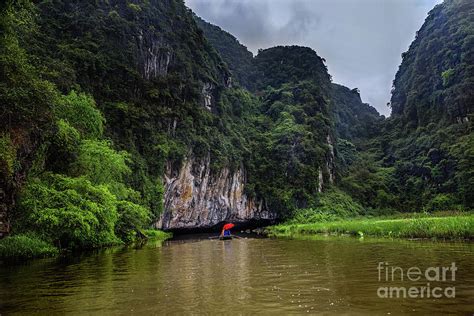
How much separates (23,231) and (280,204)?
43184 mm

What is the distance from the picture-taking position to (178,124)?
4600cm

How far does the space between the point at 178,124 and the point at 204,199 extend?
395 inches

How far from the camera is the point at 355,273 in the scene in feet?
36.5

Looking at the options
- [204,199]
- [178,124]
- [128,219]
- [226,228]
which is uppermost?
[178,124]

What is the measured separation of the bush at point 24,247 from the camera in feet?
52.4

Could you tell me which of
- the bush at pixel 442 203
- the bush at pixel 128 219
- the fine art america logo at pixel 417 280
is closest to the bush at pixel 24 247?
the bush at pixel 128 219

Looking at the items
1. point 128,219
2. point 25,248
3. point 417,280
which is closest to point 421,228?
point 417,280

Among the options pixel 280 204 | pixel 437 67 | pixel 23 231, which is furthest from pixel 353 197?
pixel 23 231

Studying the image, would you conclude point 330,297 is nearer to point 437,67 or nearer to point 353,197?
point 353,197

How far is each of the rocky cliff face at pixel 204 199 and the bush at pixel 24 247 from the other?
24146mm

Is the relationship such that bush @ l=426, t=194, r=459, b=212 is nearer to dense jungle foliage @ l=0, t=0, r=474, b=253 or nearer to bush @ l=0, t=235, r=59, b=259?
dense jungle foliage @ l=0, t=0, r=474, b=253

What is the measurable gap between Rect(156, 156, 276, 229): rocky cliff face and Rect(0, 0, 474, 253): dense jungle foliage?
4.63 ft

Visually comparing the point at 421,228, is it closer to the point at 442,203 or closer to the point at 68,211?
the point at 68,211

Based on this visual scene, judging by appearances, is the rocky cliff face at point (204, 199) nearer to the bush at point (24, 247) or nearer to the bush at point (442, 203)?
the bush at point (442, 203)
